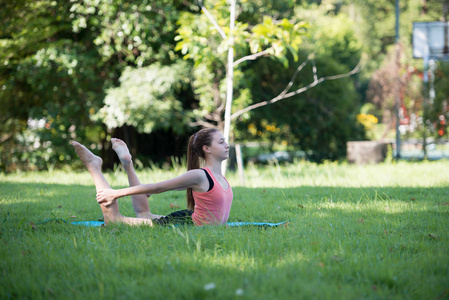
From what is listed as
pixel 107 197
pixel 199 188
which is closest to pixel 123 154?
pixel 107 197

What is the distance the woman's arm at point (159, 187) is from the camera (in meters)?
3.42

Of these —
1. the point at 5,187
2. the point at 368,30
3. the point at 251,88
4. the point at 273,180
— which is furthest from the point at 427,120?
the point at 368,30

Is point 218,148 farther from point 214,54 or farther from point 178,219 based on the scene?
point 214,54

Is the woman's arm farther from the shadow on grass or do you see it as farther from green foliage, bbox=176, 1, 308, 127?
green foliage, bbox=176, 1, 308, 127

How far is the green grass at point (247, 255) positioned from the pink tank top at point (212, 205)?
23cm

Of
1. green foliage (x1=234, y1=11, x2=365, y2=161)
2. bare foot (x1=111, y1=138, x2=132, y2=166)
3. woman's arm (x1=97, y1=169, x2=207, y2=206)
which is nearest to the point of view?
woman's arm (x1=97, y1=169, x2=207, y2=206)

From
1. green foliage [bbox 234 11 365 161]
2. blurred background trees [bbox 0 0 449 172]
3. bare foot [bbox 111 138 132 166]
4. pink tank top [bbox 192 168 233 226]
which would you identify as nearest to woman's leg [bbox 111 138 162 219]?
bare foot [bbox 111 138 132 166]

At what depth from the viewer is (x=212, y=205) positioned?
375cm

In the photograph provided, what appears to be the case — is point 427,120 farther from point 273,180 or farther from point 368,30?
point 368,30

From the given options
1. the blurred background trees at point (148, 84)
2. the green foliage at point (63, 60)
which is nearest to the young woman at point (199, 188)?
the blurred background trees at point (148, 84)

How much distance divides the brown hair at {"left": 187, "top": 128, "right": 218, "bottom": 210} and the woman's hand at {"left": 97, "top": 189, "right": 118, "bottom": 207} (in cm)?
69

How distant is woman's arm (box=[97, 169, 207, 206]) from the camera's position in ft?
11.2

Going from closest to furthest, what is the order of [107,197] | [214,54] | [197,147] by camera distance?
[107,197]
[197,147]
[214,54]

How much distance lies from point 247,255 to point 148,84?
794 centimetres
